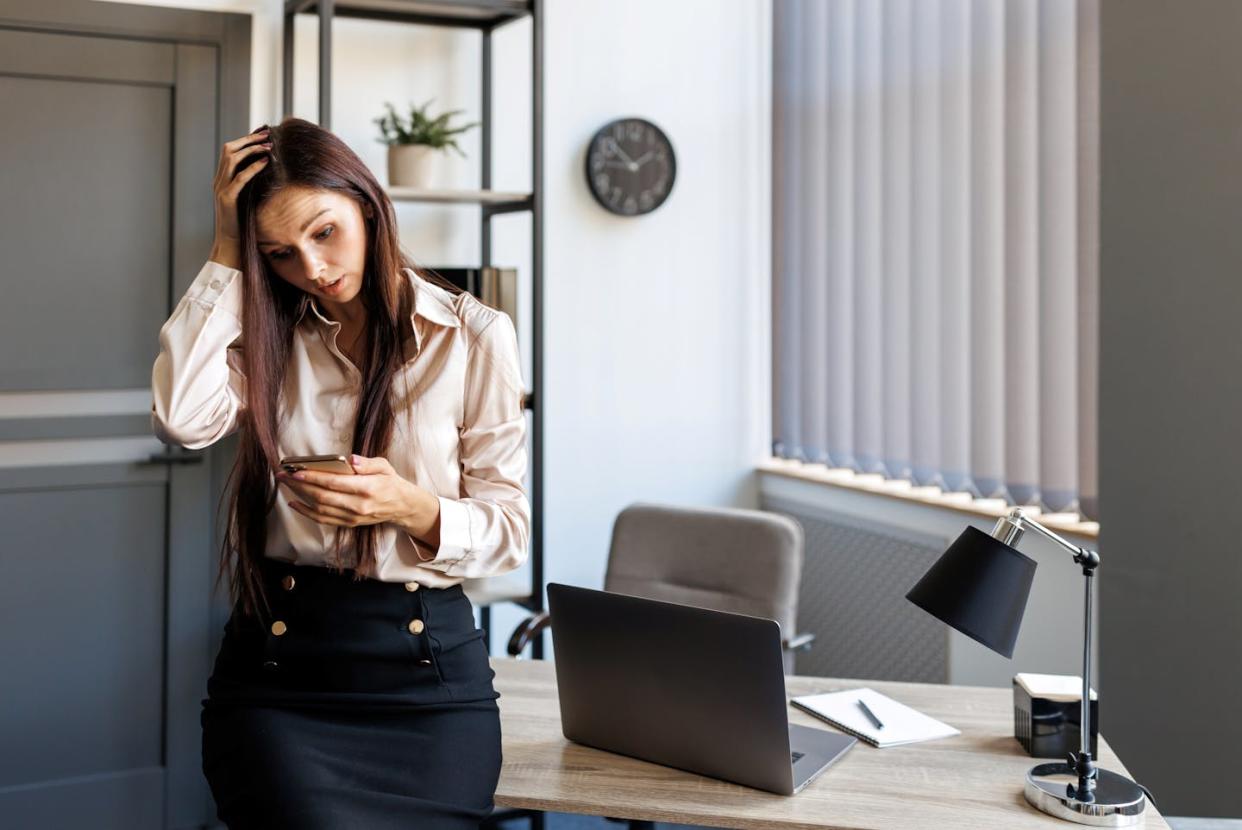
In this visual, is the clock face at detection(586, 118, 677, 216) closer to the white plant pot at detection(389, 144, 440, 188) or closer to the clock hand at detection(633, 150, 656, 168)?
the clock hand at detection(633, 150, 656, 168)

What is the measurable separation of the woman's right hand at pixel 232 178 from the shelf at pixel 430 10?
1.74 meters

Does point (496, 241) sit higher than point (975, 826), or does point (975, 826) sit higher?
point (496, 241)

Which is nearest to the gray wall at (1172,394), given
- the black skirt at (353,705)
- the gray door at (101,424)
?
the black skirt at (353,705)

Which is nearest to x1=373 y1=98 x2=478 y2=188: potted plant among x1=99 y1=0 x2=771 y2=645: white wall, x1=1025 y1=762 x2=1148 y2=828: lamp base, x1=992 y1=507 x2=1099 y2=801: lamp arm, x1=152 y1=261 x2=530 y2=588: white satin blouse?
x1=99 y1=0 x2=771 y2=645: white wall

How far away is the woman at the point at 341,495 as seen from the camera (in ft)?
5.30

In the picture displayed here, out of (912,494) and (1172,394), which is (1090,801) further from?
(912,494)

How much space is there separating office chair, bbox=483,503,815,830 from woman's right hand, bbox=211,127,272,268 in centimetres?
128

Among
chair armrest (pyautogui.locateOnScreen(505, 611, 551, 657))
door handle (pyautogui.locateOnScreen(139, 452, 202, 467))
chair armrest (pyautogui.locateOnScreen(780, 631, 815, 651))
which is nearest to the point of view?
chair armrest (pyautogui.locateOnScreen(780, 631, 815, 651))

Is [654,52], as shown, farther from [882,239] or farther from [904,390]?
[904,390]

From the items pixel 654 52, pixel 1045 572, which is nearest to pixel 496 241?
pixel 654 52

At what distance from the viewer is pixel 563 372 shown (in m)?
3.92

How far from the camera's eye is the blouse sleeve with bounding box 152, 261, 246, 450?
5.55 ft

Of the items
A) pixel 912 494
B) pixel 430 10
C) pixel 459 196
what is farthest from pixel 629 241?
pixel 912 494

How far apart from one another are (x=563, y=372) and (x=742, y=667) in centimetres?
237
